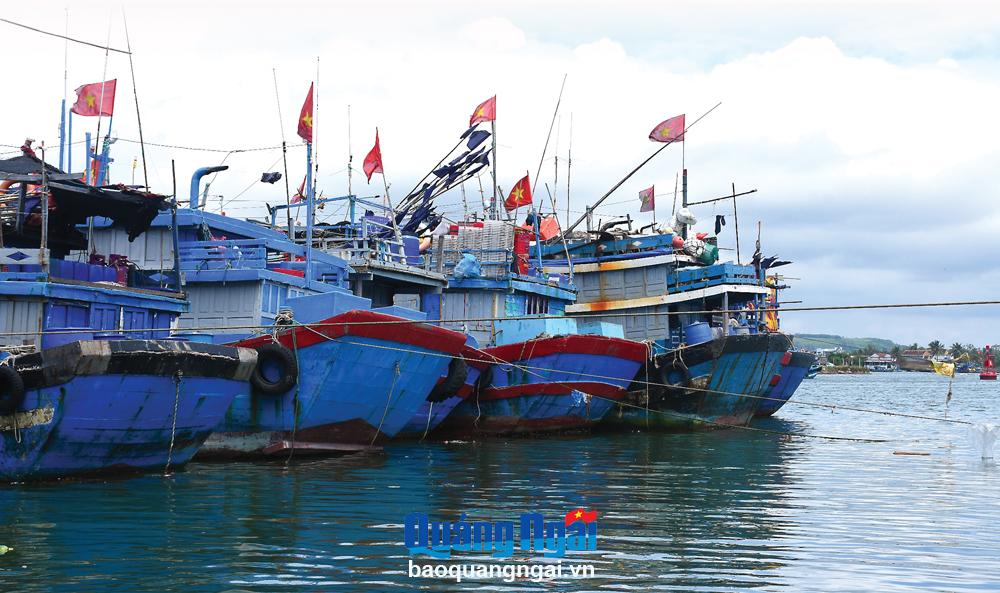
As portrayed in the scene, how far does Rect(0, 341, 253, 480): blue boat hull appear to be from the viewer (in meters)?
14.6

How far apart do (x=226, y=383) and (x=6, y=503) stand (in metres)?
3.78

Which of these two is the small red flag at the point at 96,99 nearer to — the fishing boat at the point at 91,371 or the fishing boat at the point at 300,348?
the fishing boat at the point at 300,348

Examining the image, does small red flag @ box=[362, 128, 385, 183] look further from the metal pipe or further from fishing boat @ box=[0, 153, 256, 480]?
fishing boat @ box=[0, 153, 256, 480]

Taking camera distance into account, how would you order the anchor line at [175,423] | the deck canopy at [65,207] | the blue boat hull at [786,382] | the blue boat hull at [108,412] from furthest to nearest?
1. the blue boat hull at [786,382]
2. the deck canopy at [65,207]
3. the anchor line at [175,423]
4. the blue boat hull at [108,412]

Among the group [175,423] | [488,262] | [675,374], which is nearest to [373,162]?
[488,262]

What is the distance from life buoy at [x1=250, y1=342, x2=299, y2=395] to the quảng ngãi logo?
582 centimetres

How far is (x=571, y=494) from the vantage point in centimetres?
1599

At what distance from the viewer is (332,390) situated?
18922 millimetres

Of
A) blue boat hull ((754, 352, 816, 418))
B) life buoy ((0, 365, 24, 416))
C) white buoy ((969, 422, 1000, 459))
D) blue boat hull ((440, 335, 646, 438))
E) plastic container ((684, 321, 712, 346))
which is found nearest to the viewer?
life buoy ((0, 365, 24, 416))

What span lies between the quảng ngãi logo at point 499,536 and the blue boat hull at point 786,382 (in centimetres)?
2599

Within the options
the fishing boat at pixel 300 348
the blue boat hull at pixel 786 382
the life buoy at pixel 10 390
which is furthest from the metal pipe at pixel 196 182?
the blue boat hull at pixel 786 382

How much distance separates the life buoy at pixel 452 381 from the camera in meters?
22.8

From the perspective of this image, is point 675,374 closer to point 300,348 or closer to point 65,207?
point 300,348

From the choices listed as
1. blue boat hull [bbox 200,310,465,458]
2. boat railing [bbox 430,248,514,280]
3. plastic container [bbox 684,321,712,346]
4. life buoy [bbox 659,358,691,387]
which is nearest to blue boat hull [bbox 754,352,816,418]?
plastic container [bbox 684,321,712,346]
